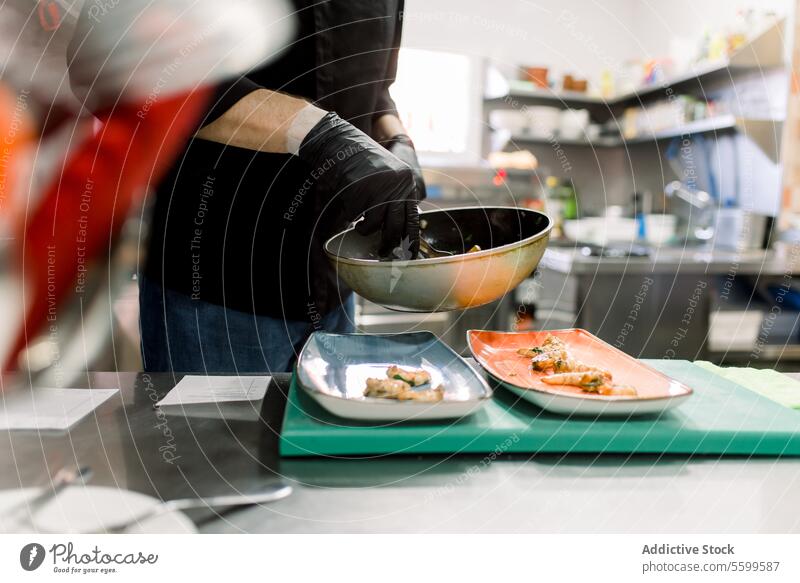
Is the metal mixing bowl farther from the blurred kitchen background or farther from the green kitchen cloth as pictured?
the blurred kitchen background

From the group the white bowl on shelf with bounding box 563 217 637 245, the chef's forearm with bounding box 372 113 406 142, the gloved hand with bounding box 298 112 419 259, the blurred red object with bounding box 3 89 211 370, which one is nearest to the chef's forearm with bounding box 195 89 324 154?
the gloved hand with bounding box 298 112 419 259

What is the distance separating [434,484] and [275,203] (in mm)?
577

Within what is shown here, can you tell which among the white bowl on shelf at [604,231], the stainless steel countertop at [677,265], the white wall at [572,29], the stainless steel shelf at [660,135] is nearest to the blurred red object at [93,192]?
the stainless steel countertop at [677,265]

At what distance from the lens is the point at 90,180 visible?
1084 millimetres

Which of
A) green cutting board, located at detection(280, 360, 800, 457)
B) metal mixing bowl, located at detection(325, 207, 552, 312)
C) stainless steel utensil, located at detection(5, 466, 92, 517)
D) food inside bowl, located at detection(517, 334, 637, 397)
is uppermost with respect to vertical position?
metal mixing bowl, located at detection(325, 207, 552, 312)

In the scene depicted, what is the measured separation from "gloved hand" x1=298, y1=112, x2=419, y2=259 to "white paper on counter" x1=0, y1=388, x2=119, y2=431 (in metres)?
0.33

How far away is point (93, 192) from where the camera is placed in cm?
111

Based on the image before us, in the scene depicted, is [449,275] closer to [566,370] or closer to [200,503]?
[566,370]

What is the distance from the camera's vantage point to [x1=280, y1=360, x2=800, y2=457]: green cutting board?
1.64 feet

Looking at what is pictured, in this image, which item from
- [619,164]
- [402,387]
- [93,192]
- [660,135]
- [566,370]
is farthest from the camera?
[619,164]

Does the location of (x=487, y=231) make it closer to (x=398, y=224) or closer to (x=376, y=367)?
(x=398, y=224)

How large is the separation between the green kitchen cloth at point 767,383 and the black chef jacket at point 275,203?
1.75ft

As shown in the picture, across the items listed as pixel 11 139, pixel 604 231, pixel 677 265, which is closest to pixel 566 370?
pixel 11 139

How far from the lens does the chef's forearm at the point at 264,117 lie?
740 mm
